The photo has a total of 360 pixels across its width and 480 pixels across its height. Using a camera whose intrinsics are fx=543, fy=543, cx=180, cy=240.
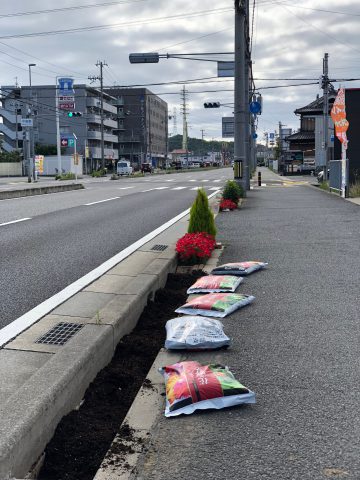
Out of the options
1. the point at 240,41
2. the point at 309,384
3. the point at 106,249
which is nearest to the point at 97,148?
the point at 240,41

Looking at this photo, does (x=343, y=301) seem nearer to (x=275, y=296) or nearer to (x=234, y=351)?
(x=275, y=296)

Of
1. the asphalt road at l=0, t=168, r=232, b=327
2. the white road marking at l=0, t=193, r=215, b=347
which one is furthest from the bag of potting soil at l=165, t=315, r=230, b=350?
the asphalt road at l=0, t=168, r=232, b=327

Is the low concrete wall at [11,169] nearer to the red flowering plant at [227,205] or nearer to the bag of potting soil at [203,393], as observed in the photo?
the red flowering plant at [227,205]

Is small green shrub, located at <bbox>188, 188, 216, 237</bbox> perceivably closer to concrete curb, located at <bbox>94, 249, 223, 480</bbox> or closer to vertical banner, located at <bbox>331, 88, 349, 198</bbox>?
concrete curb, located at <bbox>94, 249, 223, 480</bbox>

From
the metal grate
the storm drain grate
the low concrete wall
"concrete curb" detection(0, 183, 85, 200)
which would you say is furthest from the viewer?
the low concrete wall

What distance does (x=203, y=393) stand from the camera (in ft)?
10.4

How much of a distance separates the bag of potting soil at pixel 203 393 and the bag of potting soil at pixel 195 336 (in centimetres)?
82

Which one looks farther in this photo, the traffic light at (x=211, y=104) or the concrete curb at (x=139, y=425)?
the traffic light at (x=211, y=104)

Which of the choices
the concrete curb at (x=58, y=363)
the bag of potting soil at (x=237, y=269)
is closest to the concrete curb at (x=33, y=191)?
the bag of potting soil at (x=237, y=269)

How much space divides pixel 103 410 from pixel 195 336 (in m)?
1.16

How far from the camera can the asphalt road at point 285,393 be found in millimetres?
2570

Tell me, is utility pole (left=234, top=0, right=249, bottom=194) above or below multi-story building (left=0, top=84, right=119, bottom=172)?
below

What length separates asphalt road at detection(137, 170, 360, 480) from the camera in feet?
8.43

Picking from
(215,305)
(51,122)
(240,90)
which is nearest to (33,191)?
(240,90)
